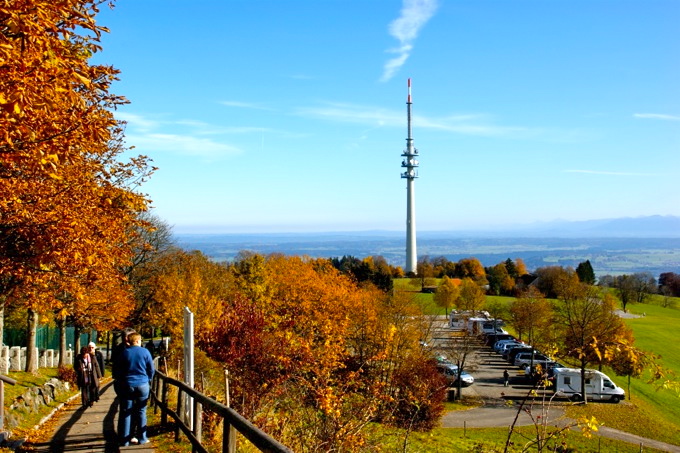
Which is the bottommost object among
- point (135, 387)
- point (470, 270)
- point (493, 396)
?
point (493, 396)

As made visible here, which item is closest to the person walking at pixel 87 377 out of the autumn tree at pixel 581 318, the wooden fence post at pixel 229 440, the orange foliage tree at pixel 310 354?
the orange foliage tree at pixel 310 354

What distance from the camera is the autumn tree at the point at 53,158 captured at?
618 cm

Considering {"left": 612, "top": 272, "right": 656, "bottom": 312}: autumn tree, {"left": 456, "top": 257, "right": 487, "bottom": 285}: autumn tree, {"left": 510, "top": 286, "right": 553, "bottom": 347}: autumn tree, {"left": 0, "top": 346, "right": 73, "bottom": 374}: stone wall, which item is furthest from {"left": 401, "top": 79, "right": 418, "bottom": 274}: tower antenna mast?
{"left": 0, "top": 346, "right": 73, "bottom": 374}: stone wall

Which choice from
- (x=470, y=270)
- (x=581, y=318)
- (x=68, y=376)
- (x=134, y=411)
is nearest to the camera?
(x=134, y=411)

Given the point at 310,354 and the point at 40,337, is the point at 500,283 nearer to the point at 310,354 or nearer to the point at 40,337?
the point at 40,337

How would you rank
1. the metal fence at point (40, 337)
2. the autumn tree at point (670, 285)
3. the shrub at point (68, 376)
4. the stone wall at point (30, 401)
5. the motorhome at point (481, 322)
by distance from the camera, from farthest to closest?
1. the autumn tree at point (670, 285)
2. the motorhome at point (481, 322)
3. the metal fence at point (40, 337)
4. the shrub at point (68, 376)
5. the stone wall at point (30, 401)

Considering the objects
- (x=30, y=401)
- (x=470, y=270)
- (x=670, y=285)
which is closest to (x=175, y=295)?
(x=30, y=401)

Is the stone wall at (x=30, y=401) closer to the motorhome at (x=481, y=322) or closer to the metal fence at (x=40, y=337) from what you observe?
the metal fence at (x=40, y=337)

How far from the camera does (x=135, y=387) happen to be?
8789 mm

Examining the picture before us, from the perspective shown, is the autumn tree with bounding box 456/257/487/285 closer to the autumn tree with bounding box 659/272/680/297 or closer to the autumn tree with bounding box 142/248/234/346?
the autumn tree with bounding box 659/272/680/297

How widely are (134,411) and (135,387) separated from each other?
0.52 m

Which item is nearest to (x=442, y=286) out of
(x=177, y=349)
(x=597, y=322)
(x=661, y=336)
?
(x=661, y=336)

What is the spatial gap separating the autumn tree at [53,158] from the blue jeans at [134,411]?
3471 mm

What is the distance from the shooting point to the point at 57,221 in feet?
35.9
